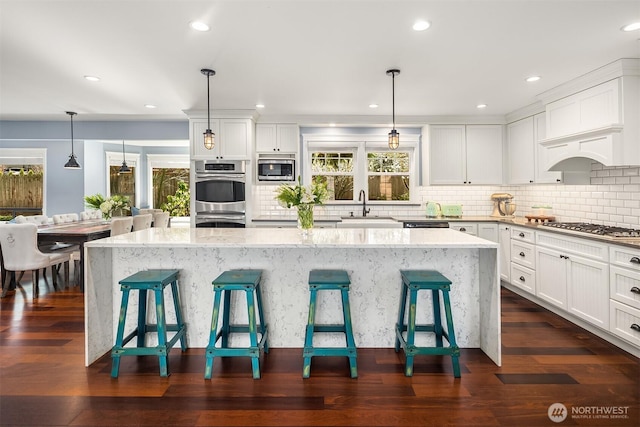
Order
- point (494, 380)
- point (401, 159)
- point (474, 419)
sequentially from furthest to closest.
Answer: point (401, 159), point (494, 380), point (474, 419)

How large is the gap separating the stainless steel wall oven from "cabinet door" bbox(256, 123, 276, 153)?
0.46m

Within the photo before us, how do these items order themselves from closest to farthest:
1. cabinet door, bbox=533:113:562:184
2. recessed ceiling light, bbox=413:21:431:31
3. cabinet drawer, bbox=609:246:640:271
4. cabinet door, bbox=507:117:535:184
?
recessed ceiling light, bbox=413:21:431:31 → cabinet drawer, bbox=609:246:640:271 → cabinet door, bbox=533:113:562:184 → cabinet door, bbox=507:117:535:184

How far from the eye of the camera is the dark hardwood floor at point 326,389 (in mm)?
2039

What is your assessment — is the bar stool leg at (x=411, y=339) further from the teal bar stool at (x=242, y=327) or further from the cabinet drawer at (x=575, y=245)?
the cabinet drawer at (x=575, y=245)

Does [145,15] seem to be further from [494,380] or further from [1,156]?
[1,156]

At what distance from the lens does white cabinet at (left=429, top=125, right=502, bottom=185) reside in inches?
218

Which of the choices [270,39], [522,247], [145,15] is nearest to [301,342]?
[270,39]

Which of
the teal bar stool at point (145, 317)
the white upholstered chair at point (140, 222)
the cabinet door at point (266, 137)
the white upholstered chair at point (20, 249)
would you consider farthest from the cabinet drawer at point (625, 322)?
the white upholstered chair at point (20, 249)

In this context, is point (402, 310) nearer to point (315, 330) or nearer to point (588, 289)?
point (315, 330)

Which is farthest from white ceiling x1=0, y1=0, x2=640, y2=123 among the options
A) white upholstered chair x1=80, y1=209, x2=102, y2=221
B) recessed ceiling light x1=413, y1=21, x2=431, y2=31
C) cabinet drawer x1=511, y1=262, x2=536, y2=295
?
white upholstered chair x1=80, y1=209, x2=102, y2=221

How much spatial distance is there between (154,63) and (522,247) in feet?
14.6

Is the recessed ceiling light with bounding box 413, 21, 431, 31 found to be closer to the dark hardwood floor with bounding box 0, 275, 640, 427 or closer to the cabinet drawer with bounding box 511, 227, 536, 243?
the dark hardwood floor with bounding box 0, 275, 640, 427

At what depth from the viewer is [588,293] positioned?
3.25 m

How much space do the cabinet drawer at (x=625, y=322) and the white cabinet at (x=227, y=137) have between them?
4420 millimetres
